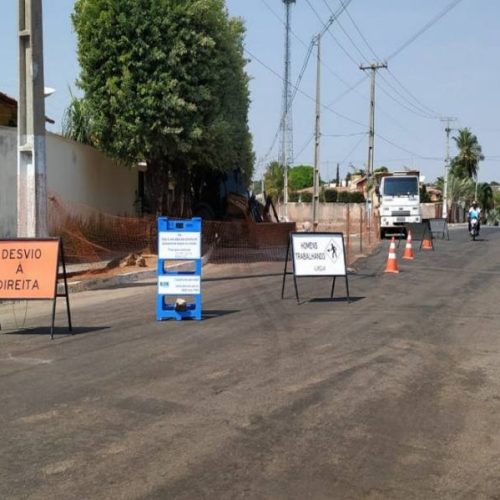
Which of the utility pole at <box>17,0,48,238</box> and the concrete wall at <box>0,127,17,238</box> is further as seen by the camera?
the concrete wall at <box>0,127,17,238</box>

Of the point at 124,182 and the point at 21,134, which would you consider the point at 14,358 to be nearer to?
the point at 21,134

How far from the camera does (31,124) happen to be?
571 inches

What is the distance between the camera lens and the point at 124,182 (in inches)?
1075

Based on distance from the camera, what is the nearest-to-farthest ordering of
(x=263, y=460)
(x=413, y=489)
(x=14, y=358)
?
(x=413, y=489) → (x=263, y=460) → (x=14, y=358)

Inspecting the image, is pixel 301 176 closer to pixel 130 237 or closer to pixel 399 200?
pixel 399 200

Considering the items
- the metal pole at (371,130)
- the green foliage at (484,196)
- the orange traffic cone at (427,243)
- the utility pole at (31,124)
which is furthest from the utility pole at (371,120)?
the green foliage at (484,196)

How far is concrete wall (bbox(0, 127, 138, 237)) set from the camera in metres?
18.0

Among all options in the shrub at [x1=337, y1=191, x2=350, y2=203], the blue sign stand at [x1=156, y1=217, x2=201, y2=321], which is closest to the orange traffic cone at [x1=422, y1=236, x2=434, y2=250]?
the blue sign stand at [x1=156, y1=217, x2=201, y2=321]

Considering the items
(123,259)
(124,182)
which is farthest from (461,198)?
(123,259)

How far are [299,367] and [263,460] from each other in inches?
108

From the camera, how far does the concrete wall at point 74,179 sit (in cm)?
1798

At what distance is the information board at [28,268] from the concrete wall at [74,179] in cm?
829

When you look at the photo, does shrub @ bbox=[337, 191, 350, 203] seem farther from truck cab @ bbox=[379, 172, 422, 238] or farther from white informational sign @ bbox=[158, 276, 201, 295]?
white informational sign @ bbox=[158, 276, 201, 295]

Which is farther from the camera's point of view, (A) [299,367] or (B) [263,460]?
(A) [299,367]
